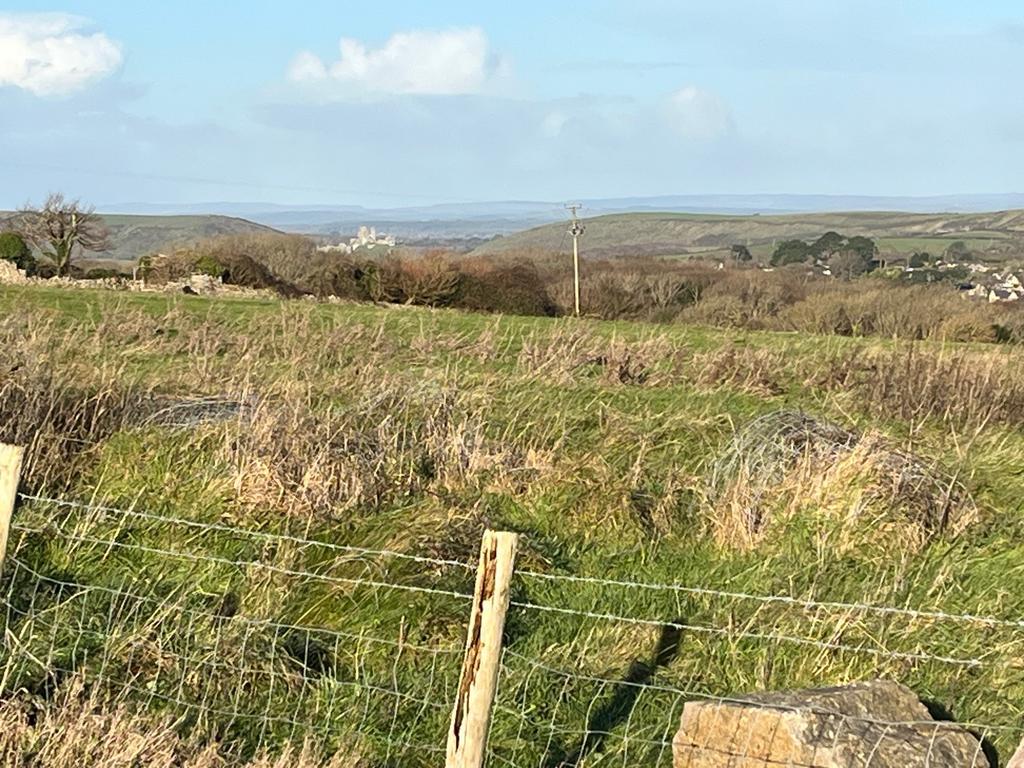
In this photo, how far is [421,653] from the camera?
6590mm

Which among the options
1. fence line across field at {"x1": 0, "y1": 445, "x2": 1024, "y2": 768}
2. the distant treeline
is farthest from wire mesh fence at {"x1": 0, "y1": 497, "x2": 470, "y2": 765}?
the distant treeline

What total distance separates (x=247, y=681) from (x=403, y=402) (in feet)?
15.6

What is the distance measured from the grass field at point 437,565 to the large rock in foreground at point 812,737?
39 cm

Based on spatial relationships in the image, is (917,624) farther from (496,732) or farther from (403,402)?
(403,402)

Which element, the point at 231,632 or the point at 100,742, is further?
the point at 231,632

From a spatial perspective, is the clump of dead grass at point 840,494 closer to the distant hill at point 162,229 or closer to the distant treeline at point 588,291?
the distant treeline at point 588,291

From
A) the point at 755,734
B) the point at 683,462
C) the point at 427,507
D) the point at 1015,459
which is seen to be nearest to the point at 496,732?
the point at 755,734

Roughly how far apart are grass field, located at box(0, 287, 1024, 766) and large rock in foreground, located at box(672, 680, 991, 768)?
39cm

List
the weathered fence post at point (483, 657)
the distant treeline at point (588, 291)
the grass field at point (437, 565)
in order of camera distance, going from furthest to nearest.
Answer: the distant treeline at point (588, 291) < the grass field at point (437, 565) < the weathered fence post at point (483, 657)

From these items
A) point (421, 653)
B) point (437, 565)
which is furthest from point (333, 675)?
point (437, 565)

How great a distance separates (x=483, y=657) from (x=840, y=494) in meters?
4.80

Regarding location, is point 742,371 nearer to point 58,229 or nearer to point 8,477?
point 8,477

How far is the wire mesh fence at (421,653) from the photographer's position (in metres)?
5.62

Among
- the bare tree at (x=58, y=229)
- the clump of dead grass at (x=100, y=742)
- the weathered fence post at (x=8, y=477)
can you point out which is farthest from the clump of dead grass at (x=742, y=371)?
the bare tree at (x=58, y=229)
